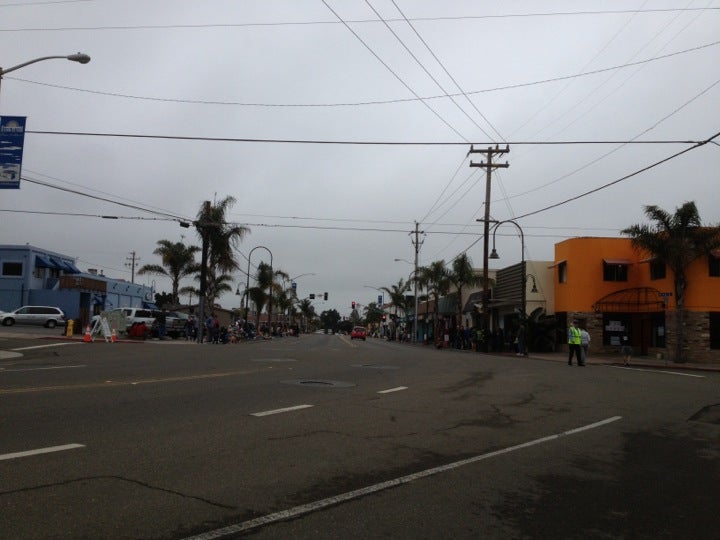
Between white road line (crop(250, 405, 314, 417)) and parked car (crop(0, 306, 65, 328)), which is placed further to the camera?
parked car (crop(0, 306, 65, 328))

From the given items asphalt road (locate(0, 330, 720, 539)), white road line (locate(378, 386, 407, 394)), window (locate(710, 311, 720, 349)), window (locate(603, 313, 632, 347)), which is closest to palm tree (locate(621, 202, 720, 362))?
window (locate(710, 311, 720, 349))

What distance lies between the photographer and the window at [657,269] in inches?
1323

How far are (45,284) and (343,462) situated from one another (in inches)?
2211

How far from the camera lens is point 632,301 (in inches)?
1410

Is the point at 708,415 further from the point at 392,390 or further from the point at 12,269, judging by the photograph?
the point at 12,269

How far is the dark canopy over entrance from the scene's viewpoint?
112 feet

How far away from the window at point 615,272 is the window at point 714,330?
6.47 metres

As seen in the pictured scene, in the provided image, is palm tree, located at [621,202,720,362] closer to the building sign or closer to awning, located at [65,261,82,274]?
the building sign

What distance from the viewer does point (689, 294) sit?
1232 inches

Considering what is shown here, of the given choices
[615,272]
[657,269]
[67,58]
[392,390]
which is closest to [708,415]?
[392,390]

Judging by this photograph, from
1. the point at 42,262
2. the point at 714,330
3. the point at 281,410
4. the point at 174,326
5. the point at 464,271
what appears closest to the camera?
the point at 281,410

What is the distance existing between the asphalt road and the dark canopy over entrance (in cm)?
→ 2197

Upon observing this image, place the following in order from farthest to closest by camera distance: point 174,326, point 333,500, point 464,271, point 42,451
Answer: point 464,271, point 174,326, point 42,451, point 333,500

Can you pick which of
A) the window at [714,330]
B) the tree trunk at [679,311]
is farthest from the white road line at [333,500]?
the window at [714,330]
